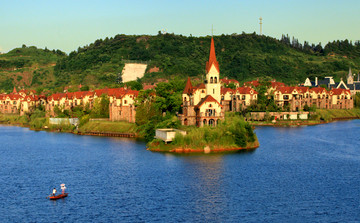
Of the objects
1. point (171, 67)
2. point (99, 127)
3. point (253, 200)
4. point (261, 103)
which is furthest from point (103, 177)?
point (171, 67)

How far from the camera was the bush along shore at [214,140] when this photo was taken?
7112 cm

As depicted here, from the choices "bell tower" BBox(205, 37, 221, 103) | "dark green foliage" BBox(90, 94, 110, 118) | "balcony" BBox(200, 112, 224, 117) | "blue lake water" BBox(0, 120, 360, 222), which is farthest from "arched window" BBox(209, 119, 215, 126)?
"dark green foliage" BBox(90, 94, 110, 118)

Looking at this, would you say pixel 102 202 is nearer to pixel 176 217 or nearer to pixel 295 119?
pixel 176 217

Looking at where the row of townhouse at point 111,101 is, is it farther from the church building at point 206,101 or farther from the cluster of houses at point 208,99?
the church building at point 206,101

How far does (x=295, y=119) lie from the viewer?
382ft

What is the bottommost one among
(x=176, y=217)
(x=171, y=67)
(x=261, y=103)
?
(x=176, y=217)

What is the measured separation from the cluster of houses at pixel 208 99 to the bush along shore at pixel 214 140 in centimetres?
696

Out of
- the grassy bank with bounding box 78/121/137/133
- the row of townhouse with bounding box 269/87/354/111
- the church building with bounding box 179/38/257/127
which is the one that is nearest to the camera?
the church building with bounding box 179/38/257/127

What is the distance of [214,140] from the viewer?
234 feet

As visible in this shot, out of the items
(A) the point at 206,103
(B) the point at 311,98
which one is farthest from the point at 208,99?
(B) the point at 311,98

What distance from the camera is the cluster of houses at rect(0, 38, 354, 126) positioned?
83.3m

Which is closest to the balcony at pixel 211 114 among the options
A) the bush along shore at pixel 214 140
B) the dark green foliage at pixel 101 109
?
the bush along shore at pixel 214 140

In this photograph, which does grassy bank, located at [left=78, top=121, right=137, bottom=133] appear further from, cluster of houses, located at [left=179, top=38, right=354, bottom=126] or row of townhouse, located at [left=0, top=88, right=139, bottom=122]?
cluster of houses, located at [left=179, top=38, right=354, bottom=126]

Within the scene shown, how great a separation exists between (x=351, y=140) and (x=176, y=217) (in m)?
53.2
